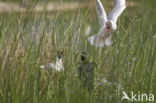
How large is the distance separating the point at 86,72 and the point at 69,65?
0.11 metres

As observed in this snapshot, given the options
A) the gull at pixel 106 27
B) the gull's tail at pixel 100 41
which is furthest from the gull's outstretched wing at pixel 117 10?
the gull's tail at pixel 100 41

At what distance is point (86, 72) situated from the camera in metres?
2.17

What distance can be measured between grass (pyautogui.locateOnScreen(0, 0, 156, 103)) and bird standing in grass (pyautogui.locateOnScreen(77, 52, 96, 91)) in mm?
43

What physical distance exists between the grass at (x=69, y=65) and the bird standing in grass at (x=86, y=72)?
4cm

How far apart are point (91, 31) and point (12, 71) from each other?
0.83 metres

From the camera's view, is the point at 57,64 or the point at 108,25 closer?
the point at 108,25

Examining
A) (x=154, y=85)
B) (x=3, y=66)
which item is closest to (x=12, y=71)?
(x=3, y=66)

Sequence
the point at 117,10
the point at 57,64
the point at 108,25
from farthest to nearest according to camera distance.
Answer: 1. the point at 57,64
2. the point at 117,10
3. the point at 108,25

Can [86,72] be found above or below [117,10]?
below

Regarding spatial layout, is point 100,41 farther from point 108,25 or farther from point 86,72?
point 86,72

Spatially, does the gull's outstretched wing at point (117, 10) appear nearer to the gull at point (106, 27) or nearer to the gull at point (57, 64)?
the gull at point (106, 27)

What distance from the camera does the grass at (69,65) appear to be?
196cm

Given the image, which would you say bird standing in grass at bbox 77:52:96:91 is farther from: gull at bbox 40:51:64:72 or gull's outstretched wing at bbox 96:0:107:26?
gull's outstretched wing at bbox 96:0:107:26

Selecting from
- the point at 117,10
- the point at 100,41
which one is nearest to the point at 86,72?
the point at 100,41
